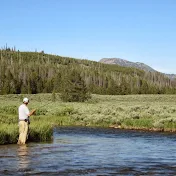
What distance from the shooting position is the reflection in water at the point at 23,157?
484 inches

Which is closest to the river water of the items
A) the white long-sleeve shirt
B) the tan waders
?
the tan waders

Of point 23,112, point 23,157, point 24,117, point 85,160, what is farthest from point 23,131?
point 85,160

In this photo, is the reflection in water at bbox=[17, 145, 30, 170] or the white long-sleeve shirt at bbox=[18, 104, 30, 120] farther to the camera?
the white long-sleeve shirt at bbox=[18, 104, 30, 120]

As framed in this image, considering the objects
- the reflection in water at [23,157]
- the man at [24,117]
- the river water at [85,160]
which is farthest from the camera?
the man at [24,117]

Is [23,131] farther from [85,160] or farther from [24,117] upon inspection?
[85,160]

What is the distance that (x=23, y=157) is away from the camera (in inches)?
558

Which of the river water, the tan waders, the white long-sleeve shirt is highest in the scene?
the white long-sleeve shirt

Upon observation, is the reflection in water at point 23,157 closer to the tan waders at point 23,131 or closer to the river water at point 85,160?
the river water at point 85,160

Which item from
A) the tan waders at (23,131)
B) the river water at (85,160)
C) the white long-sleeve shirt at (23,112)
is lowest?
the river water at (85,160)

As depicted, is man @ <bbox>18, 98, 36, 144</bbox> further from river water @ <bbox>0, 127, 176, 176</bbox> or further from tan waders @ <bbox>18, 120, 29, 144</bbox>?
river water @ <bbox>0, 127, 176, 176</bbox>

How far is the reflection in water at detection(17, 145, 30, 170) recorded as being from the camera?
484 inches

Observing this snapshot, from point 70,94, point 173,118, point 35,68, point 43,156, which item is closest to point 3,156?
point 43,156

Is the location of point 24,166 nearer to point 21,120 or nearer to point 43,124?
point 21,120

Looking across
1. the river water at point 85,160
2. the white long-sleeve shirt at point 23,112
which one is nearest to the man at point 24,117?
the white long-sleeve shirt at point 23,112
